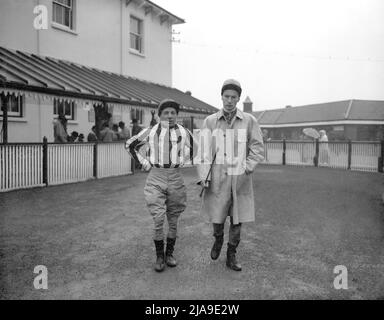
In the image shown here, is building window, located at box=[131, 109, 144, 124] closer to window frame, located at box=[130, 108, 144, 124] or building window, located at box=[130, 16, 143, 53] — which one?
window frame, located at box=[130, 108, 144, 124]

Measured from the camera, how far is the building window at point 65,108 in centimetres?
1281

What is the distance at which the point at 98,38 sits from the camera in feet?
48.1

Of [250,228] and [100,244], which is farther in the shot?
[250,228]

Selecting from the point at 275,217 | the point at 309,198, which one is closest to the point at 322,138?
the point at 309,198

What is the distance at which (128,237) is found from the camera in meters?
5.02

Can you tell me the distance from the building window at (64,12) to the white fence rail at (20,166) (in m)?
6.33

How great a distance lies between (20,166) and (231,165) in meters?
6.68

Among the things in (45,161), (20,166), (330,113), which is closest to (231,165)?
(20,166)

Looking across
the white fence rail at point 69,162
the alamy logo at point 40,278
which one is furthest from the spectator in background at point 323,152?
the alamy logo at point 40,278

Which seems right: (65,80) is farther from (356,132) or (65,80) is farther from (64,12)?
(356,132)

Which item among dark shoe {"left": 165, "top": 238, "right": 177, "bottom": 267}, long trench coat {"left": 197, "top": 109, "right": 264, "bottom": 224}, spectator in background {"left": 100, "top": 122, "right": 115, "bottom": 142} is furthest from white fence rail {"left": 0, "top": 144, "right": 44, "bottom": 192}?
long trench coat {"left": 197, "top": 109, "right": 264, "bottom": 224}

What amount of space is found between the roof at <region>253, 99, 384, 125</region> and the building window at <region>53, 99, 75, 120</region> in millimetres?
30308
